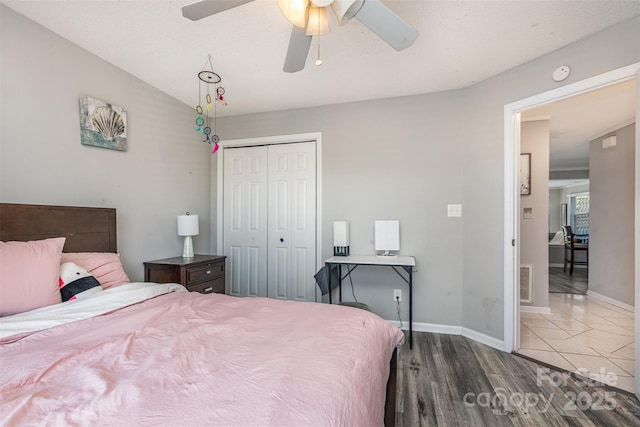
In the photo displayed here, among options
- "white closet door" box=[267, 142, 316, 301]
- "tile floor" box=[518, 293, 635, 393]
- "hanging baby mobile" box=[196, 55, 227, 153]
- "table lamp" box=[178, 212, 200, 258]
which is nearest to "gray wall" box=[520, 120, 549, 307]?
"tile floor" box=[518, 293, 635, 393]

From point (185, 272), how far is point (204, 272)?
24 cm

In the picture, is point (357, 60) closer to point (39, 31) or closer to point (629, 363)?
point (39, 31)

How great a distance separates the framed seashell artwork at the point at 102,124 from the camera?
2148 mm

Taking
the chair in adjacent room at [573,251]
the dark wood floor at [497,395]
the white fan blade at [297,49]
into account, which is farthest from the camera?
the chair in adjacent room at [573,251]

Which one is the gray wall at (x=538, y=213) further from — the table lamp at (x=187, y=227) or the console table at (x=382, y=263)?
the table lamp at (x=187, y=227)

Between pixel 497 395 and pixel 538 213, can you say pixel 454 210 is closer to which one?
pixel 538 213

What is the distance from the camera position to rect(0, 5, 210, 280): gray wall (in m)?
1.78

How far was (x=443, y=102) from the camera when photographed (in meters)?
2.90

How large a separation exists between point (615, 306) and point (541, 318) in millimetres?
1336

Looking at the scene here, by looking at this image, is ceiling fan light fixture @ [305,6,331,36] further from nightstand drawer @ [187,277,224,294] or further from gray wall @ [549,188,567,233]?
gray wall @ [549,188,567,233]

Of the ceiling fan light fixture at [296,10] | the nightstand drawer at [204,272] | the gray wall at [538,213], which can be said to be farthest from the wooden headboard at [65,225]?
the gray wall at [538,213]

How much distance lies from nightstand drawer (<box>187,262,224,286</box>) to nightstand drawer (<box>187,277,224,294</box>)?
4 cm

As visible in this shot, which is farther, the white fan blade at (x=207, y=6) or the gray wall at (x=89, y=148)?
the gray wall at (x=89, y=148)

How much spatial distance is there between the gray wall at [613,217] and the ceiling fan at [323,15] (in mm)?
4038
